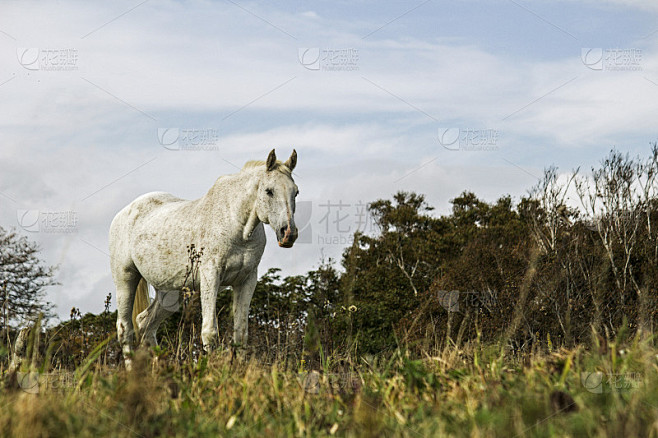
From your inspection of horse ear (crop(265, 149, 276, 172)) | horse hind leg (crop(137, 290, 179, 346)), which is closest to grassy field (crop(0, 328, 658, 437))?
horse ear (crop(265, 149, 276, 172))

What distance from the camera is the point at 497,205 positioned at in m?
30.7

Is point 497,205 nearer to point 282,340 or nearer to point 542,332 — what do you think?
point 542,332

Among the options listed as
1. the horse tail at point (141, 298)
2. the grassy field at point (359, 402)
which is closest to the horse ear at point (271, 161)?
the grassy field at point (359, 402)

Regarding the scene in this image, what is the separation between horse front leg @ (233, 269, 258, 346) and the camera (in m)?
6.97

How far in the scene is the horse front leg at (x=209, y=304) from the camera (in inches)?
268

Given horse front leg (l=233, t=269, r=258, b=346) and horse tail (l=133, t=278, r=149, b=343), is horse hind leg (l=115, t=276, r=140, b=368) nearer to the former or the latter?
horse tail (l=133, t=278, r=149, b=343)

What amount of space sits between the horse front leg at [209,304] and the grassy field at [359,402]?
1709mm

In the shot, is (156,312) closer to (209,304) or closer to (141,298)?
(141,298)

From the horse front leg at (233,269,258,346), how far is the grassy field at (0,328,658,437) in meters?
1.84

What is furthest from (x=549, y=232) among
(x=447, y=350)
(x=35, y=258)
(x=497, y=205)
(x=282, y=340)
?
(x=447, y=350)

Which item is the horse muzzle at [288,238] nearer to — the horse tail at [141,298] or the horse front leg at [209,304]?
the horse front leg at [209,304]

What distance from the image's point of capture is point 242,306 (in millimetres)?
7176

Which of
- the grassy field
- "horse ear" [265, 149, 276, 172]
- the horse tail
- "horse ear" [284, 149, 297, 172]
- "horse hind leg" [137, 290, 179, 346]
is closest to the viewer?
Result: the grassy field

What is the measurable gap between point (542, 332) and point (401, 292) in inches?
435
